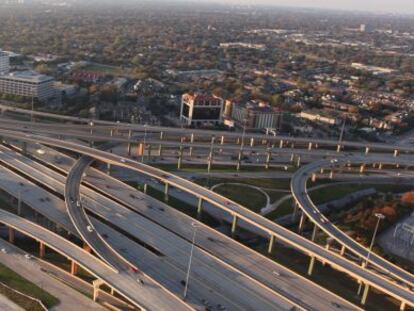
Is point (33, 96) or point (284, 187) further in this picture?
point (33, 96)

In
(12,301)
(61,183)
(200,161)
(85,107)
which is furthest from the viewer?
(85,107)

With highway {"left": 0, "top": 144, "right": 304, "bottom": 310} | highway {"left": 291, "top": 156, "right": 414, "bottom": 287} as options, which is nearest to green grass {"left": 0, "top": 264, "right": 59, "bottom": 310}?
highway {"left": 0, "top": 144, "right": 304, "bottom": 310}

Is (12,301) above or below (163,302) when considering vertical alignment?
below

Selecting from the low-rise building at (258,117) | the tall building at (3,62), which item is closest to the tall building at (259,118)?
the low-rise building at (258,117)

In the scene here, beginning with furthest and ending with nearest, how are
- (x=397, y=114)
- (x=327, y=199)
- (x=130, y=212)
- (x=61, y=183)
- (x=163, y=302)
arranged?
(x=397, y=114) → (x=327, y=199) → (x=61, y=183) → (x=130, y=212) → (x=163, y=302)

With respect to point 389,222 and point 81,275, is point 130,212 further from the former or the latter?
point 389,222

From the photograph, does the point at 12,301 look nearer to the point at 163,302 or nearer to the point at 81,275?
the point at 81,275

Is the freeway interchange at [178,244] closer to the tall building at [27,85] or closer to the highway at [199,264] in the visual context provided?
the highway at [199,264]

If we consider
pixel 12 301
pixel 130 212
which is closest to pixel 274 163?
pixel 130 212
